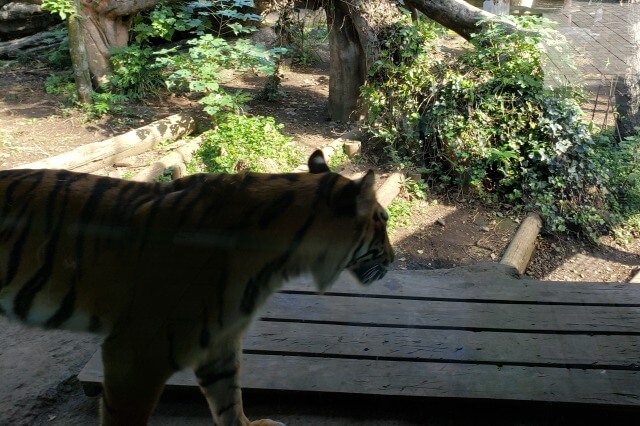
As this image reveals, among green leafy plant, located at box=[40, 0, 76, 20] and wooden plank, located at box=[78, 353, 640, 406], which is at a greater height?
green leafy plant, located at box=[40, 0, 76, 20]

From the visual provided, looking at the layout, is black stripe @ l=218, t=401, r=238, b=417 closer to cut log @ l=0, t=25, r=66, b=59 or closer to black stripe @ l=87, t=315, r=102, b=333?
black stripe @ l=87, t=315, r=102, b=333

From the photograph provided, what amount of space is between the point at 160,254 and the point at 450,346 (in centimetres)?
134

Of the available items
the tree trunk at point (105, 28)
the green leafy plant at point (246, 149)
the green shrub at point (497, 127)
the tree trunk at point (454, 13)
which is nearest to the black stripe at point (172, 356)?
the green leafy plant at point (246, 149)

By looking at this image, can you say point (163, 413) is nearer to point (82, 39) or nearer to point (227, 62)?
point (227, 62)

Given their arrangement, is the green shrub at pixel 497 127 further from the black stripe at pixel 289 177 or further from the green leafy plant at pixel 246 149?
the black stripe at pixel 289 177

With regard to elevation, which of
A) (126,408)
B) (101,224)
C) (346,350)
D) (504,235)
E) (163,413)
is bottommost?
(504,235)

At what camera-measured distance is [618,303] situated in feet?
9.09

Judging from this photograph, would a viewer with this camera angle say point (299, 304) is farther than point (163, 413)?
Yes

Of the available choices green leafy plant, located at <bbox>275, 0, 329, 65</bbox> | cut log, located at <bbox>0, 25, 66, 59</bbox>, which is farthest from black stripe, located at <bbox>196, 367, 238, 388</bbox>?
cut log, located at <bbox>0, 25, 66, 59</bbox>

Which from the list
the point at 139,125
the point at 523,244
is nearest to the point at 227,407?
the point at 523,244

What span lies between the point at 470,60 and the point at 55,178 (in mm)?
4781

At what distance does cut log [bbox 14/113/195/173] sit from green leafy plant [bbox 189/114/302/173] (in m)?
0.68

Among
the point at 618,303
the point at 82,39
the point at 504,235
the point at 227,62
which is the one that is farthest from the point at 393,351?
the point at 82,39

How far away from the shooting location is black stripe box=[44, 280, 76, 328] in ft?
6.22
